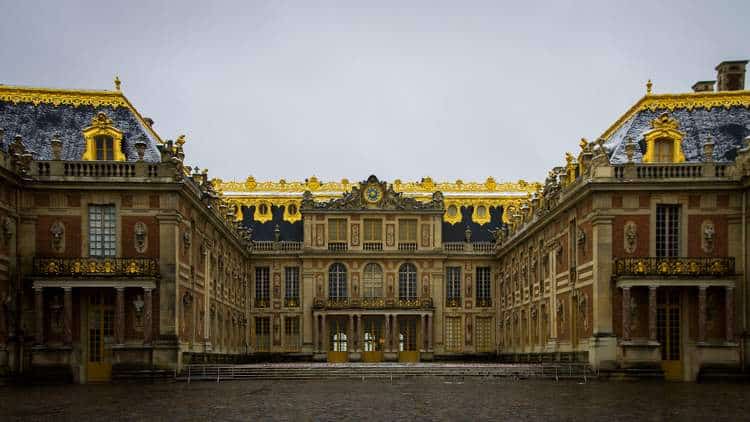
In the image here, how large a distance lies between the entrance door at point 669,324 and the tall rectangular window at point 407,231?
1337 inches

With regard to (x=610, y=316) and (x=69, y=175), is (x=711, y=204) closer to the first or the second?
(x=610, y=316)

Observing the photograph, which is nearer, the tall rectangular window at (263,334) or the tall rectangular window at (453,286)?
the tall rectangular window at (263,334)

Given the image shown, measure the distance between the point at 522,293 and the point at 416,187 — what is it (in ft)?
63.3

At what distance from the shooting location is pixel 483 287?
70.8 meters

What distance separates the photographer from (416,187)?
74.4 meters

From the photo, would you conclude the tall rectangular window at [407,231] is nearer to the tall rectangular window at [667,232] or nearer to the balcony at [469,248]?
the balcony at [469,248]

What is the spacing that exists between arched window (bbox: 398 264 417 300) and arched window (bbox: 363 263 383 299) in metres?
1.35

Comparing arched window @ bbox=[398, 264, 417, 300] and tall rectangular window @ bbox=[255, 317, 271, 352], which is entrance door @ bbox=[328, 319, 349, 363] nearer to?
tall rectangular window @ bbox=[255, 317, 271, 352]

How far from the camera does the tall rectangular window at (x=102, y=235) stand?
37406mm

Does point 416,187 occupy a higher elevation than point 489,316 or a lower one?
higher

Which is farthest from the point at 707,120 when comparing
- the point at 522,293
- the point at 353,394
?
the point at 353,394

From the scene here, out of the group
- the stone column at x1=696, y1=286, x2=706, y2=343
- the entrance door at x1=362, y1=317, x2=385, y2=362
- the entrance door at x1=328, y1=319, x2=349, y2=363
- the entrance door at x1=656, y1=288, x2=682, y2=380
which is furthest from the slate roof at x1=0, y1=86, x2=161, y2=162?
the entrance door at x1=362, y1=317, x2=385, y2=362

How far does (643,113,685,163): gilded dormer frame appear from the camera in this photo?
3916cm

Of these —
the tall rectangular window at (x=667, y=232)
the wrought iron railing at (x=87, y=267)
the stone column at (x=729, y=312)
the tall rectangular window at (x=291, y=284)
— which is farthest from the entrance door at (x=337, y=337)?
the stone column at (x=729, y=312)
